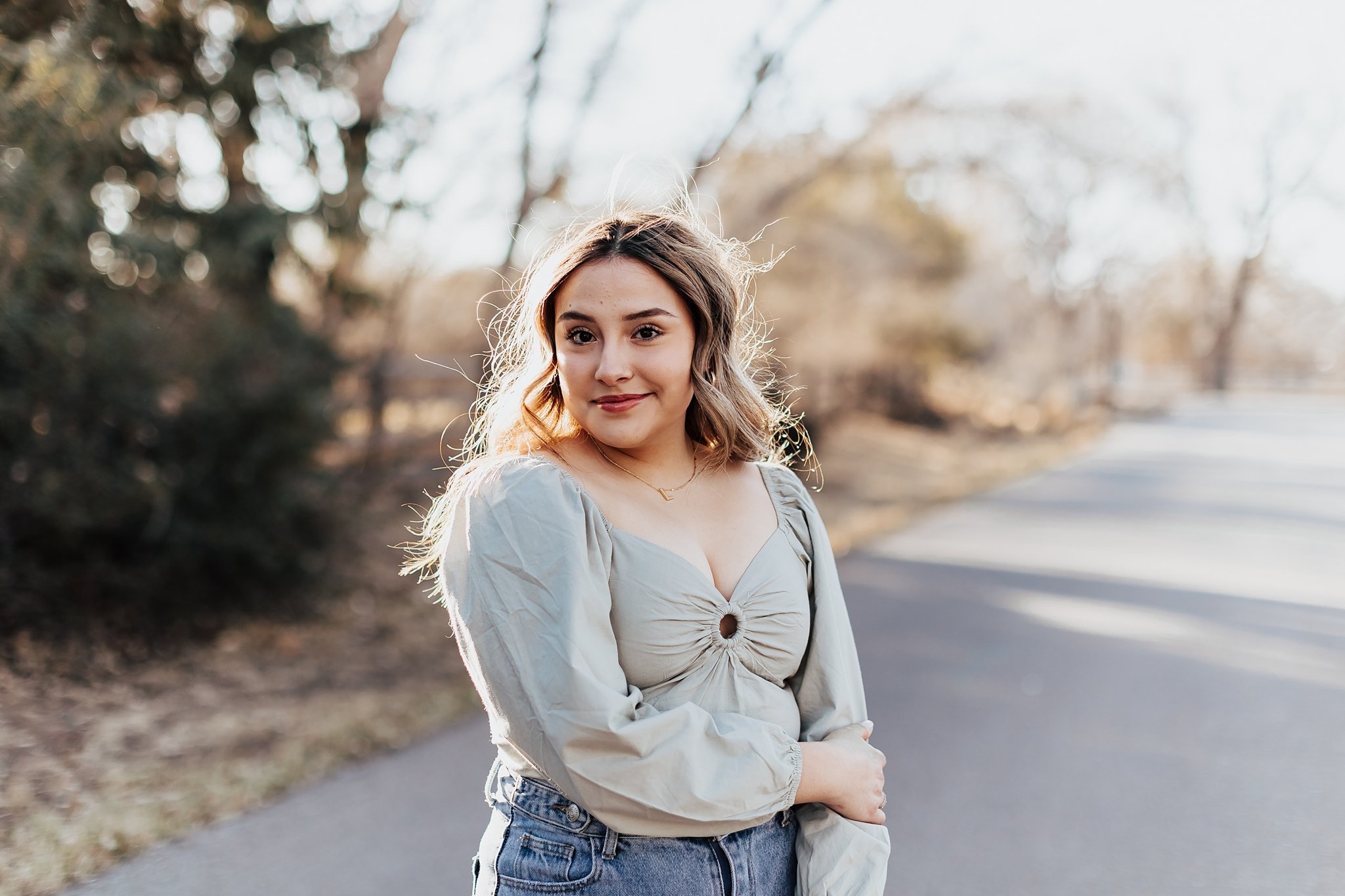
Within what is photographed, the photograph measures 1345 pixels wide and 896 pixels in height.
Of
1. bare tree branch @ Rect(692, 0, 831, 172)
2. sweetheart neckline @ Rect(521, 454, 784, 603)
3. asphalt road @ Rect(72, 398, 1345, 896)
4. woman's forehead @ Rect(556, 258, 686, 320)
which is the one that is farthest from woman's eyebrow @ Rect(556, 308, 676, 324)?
bare tree branch @ Rect(692, 0, 831, 172)

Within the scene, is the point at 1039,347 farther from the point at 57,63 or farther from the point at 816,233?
the point at 57,63

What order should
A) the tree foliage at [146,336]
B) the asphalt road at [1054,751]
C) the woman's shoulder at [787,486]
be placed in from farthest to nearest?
the tree foliage at [146,336] < the asphalt road at [1054,751] < the woman's shoulder at [787,486]

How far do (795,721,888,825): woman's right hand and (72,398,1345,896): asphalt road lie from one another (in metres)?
2.04

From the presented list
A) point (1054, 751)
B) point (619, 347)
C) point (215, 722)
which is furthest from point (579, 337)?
point (215, 722)

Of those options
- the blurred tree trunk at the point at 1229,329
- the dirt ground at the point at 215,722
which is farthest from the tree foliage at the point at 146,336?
the blurred tree trunk at the point at 1229,329

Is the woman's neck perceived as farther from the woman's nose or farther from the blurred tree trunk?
the blurred tree trunk

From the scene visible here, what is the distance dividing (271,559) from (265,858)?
10.3ft

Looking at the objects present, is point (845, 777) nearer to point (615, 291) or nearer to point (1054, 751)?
point (615, 291)

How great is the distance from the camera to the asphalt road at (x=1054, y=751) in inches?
143

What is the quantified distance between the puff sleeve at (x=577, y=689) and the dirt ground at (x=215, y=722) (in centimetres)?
258

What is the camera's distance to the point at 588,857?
161 cm

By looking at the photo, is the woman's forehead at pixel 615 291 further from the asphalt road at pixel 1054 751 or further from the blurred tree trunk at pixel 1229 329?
the blurred tree trunk at pixel 1229 329

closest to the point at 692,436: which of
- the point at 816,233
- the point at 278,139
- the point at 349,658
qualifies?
the point at 349,658

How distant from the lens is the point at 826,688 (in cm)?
184
